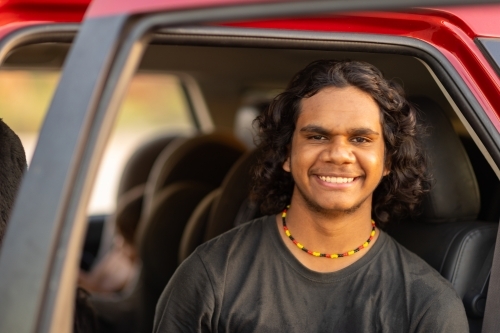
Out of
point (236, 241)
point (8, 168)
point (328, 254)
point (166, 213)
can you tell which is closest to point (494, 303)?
point (328, 254)

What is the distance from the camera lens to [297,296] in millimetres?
1771

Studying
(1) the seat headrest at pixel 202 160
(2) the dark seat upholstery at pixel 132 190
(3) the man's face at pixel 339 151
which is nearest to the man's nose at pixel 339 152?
(3) the man's face at pixel 339 151

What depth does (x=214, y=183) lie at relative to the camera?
3.38 m

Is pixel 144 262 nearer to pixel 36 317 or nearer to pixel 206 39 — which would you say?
pixel 206 39

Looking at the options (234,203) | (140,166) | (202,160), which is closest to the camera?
(234,203)

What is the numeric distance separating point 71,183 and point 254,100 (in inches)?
118

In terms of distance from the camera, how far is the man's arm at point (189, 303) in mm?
1759

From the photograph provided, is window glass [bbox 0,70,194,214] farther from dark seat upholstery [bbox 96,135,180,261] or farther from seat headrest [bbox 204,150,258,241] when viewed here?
seat headrest [bbox 204,150,258,241]

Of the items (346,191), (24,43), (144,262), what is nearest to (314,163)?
(346,191)

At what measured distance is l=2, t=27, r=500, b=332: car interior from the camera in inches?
79.5

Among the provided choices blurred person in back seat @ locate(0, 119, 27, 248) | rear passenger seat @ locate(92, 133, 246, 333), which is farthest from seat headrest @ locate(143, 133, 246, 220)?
blurred person in back seat @ locate(0, 119, 27, 248)

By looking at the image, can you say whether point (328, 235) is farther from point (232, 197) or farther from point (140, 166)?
point (140, 166)

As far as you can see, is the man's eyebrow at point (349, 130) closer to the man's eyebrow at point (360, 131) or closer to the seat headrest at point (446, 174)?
the man's eyebrow at point (360, 131)

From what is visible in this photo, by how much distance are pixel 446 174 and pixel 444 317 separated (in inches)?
18.5
